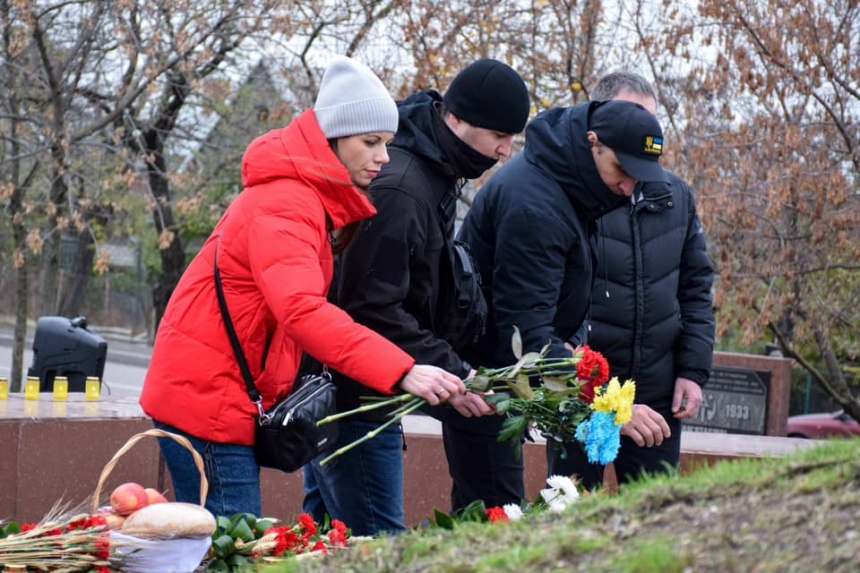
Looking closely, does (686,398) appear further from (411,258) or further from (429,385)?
(429,385)

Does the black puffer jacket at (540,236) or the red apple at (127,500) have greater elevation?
the black puffer jacket at (540,236)

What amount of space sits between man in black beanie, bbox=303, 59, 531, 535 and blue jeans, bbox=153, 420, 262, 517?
0.43m

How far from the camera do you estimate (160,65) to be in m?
10.2

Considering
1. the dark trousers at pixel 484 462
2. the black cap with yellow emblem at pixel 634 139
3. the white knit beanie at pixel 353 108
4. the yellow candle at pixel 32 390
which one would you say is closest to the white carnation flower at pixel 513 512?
the dark trousers at pixel 484 462

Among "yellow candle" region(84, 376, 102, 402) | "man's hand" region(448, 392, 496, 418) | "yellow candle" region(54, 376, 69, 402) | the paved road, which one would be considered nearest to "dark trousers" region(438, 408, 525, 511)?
"man's hand" region(448, 392, 496, 418)

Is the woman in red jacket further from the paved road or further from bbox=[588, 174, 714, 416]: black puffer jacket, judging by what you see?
the paved road

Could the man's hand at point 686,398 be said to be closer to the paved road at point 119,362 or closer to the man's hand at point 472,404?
the man's hand at point 472,404

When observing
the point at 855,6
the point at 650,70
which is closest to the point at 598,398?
the point at 855,6

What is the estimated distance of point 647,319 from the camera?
13.8ft

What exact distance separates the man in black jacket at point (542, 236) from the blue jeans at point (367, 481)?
1.30 feet

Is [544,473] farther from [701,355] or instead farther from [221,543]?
[221,543]

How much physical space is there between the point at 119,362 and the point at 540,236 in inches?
862

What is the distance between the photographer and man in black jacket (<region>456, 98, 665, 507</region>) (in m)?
3.68

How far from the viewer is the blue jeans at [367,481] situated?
3.47 m
